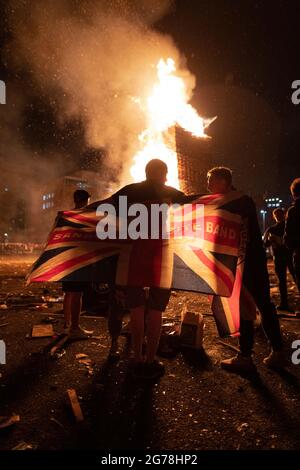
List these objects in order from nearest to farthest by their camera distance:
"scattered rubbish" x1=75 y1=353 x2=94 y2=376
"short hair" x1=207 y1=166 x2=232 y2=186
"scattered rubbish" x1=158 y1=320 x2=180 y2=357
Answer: "scattered rubbish" x1=75 y1=353 x2=94 y2=376
"short hair" x1=207 y1=166 x2=232 y2=186
"scattered rubbish" x1=158 y1=320 x2=180 y2=357

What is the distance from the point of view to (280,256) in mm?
6617

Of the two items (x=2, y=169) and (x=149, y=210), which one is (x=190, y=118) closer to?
(x=149, y=210)

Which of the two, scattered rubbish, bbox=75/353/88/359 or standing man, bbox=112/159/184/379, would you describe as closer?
standing man, bbox=112/159/184/379

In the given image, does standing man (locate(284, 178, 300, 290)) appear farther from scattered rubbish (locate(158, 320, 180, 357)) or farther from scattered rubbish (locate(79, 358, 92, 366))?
scattered rubbish (locate(79, 358, 92, 366))

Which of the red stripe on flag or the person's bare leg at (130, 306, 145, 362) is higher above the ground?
the red stripe on flag

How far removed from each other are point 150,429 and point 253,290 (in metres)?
1.78

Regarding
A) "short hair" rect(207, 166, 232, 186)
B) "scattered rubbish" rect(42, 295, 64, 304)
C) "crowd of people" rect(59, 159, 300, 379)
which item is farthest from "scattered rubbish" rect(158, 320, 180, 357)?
"scattered rubbish" rect(42, 295, 64, 304)

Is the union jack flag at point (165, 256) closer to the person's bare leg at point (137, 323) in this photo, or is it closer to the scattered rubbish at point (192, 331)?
the person's bare leg at point (137, 323)

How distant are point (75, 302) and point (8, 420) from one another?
2002mm

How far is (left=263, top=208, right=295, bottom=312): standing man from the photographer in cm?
645

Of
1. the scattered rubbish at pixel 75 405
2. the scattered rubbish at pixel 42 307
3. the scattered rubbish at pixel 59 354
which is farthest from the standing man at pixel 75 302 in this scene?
the scattered rubbish at pixel 42 307

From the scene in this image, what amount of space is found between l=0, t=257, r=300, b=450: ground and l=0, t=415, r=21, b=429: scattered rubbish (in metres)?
0.04

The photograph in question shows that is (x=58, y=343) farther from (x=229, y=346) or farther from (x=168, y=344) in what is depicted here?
(x=229, y=346)
